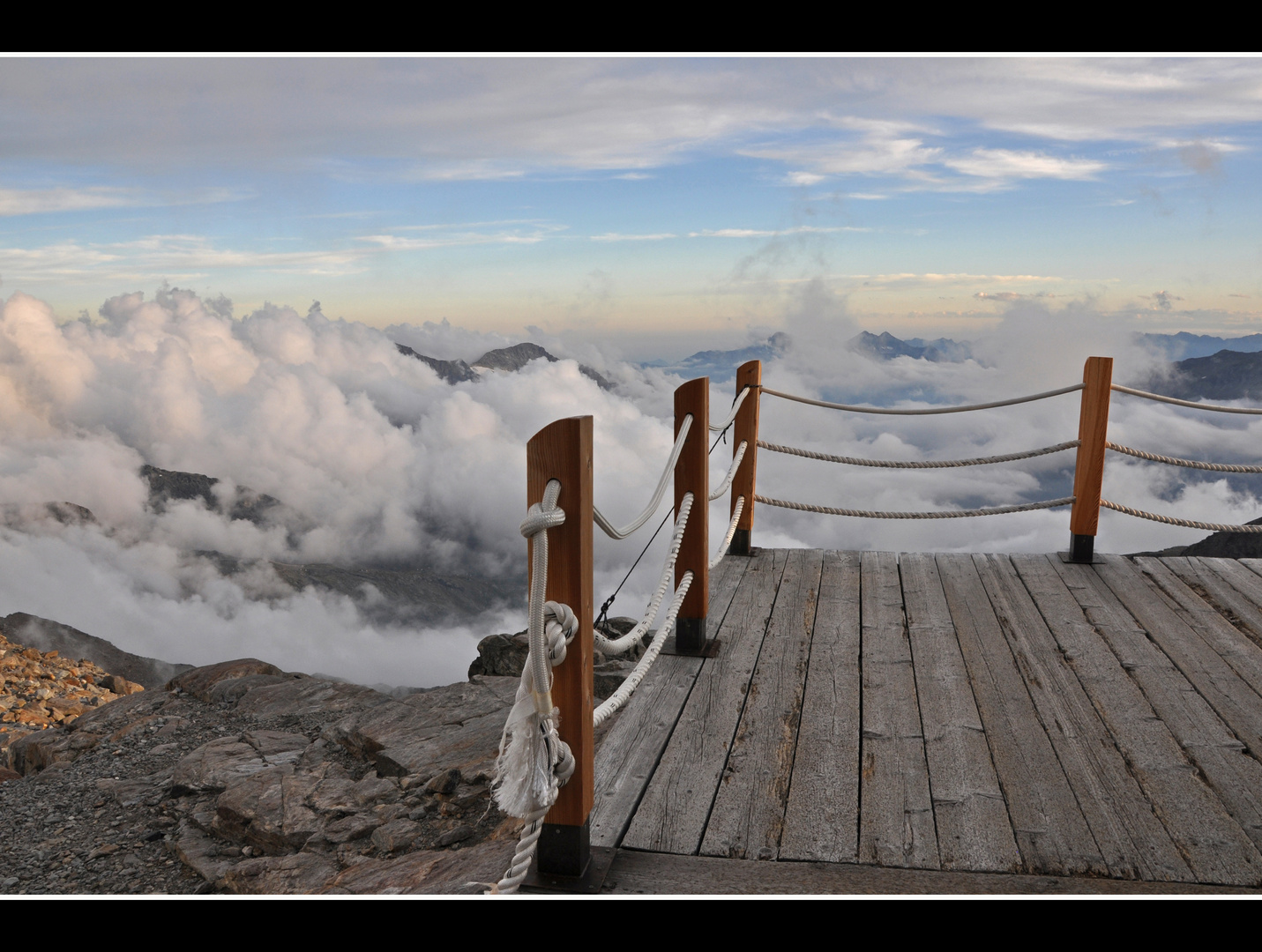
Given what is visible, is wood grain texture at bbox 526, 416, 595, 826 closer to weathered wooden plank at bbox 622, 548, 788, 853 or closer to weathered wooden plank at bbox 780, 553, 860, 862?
weathered wooden plank at bbox 622, 548, 788, 853

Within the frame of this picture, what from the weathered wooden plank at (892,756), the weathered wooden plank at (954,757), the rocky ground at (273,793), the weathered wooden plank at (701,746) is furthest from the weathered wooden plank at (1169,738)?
the rocky ground at (273,793)

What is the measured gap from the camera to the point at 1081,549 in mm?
4469

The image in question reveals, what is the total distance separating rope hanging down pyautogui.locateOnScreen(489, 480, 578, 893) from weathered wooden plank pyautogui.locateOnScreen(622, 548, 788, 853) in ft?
1.56

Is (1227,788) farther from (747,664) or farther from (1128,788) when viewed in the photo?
(747,664)

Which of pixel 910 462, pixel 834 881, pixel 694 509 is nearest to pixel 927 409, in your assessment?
pixel 910 462

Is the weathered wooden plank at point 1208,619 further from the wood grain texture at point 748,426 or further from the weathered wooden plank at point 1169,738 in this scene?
the wood grain texture at point 748,426

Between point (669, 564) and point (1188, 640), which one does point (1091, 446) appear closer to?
point (1188, 640)

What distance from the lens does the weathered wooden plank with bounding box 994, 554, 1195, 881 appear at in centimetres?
207

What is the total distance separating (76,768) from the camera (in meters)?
4.80

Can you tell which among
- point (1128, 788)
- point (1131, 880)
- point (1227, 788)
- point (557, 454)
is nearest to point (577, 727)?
point (557, 454)

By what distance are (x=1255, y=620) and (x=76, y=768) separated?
231 inches

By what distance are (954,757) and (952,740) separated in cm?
11

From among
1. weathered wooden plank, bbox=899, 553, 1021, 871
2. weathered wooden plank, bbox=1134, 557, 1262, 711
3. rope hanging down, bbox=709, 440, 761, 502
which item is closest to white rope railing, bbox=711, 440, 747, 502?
rope hanging down, bbox=709, 440, 761, 502

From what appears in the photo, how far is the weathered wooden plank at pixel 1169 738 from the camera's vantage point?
207 centimetres
